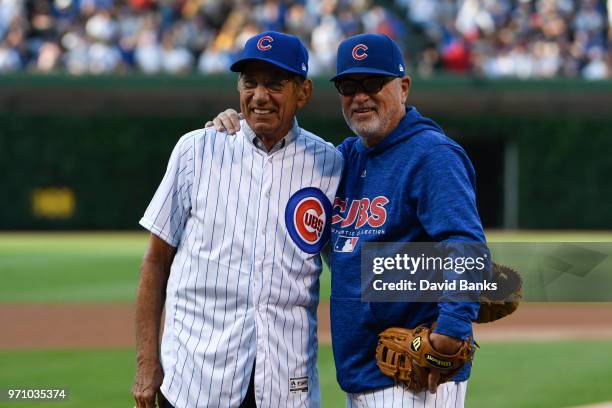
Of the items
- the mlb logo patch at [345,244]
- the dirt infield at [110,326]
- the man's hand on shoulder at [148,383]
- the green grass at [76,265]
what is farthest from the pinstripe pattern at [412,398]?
the green grass at [76,265]

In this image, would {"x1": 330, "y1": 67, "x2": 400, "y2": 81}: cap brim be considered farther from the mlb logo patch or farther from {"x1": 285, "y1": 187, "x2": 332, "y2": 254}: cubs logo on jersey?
the mlb logo patch

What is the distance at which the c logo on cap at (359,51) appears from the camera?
321cm

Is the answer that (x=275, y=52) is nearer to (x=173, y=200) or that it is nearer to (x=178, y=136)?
(x=173, y=200)

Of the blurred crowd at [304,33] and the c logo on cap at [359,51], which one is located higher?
the blurred crowd at [304,33]

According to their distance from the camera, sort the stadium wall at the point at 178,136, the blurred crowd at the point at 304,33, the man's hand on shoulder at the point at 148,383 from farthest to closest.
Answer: the blurred crowd at the point at 304,33, the stadium wall at the point at 178,136, the man's hand on shoulder at the point at 148,383

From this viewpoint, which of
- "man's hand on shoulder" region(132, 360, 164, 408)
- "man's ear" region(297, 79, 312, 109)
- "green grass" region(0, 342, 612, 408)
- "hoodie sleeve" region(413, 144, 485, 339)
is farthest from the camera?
"green grass" region(0, 342, 612, 408)

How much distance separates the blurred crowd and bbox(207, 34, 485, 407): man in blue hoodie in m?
14.9

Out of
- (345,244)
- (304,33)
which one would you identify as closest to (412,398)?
(345,244)

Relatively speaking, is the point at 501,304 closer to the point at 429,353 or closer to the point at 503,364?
the point at 429,353

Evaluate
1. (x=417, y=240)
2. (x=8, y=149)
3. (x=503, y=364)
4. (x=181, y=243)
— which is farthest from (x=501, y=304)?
(x=8, y=149)

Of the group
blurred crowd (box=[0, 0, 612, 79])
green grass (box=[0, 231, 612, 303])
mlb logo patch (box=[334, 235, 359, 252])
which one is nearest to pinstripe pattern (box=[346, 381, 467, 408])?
mlb logo patch (box=[334, 235, 359, 252])

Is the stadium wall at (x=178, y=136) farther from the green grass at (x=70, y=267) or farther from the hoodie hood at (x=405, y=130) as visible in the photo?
the hoodie hood at (x=405, y=130)

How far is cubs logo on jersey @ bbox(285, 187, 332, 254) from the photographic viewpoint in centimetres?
324

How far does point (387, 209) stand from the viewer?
10.3 feet
